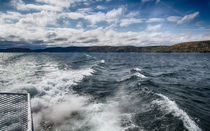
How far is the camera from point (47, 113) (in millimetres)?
8852

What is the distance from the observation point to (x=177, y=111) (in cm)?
862

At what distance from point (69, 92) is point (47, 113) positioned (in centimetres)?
479

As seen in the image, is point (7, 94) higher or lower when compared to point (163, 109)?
higher

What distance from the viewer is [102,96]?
12250 millimetres

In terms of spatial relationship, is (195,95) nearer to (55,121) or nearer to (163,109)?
(163,109)

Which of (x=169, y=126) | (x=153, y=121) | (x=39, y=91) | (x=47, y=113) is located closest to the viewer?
(x=169, y=126)

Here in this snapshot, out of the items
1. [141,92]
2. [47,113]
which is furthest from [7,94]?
[141,92]

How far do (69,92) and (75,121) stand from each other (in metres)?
6.31

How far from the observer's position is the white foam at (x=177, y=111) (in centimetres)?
701

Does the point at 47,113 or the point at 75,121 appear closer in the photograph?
the point at 75,121

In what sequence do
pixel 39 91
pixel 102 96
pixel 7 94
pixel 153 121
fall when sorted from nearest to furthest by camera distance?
1. pixel 7 94
2. pixel 153 121
3. pixel 102 96
4. pixel 39 91

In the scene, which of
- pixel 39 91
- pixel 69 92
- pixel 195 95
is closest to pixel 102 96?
pixel 69 92

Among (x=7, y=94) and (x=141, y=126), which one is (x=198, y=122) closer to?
(x=141, y=126)

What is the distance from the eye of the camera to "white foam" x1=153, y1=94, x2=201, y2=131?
7.01 metres
